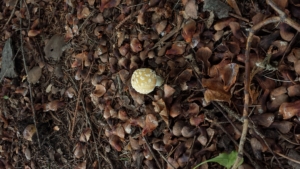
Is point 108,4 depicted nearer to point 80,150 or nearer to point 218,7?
point 218,7

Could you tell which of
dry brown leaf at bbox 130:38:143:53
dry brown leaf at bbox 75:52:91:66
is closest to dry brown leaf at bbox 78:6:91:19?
dry brown leaf at bbox 75:52:91:66

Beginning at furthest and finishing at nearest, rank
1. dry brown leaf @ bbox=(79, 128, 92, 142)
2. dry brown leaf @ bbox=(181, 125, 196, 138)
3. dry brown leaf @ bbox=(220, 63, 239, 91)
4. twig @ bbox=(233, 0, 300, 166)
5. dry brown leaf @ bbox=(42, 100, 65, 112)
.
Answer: dry brown leaf @ bbox=(42, 100, 65, 112) < dry brown leaf @ bbox=(79, 128, 92, 142) < dry brown leaf @ bbox=(181, 125, 196, 138) < dry brown leaf @ bbox=(220, 63, 239, 91) < twig @ bbox=(233, 0, 300, 166)

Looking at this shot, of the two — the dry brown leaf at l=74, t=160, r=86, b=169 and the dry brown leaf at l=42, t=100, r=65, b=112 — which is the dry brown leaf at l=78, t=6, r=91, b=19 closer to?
the dry brown leaf at l=42, t=100, r=65, b=112

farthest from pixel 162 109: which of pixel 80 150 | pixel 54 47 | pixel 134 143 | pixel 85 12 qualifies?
pixel 54 47

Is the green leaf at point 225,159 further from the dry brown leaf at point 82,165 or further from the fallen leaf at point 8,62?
the fallen leaf at point 8,62

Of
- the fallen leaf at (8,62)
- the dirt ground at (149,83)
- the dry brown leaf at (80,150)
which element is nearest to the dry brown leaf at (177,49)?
the dirt ground at (149,83)

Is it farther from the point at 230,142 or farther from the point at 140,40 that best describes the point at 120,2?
the point at 230,142
